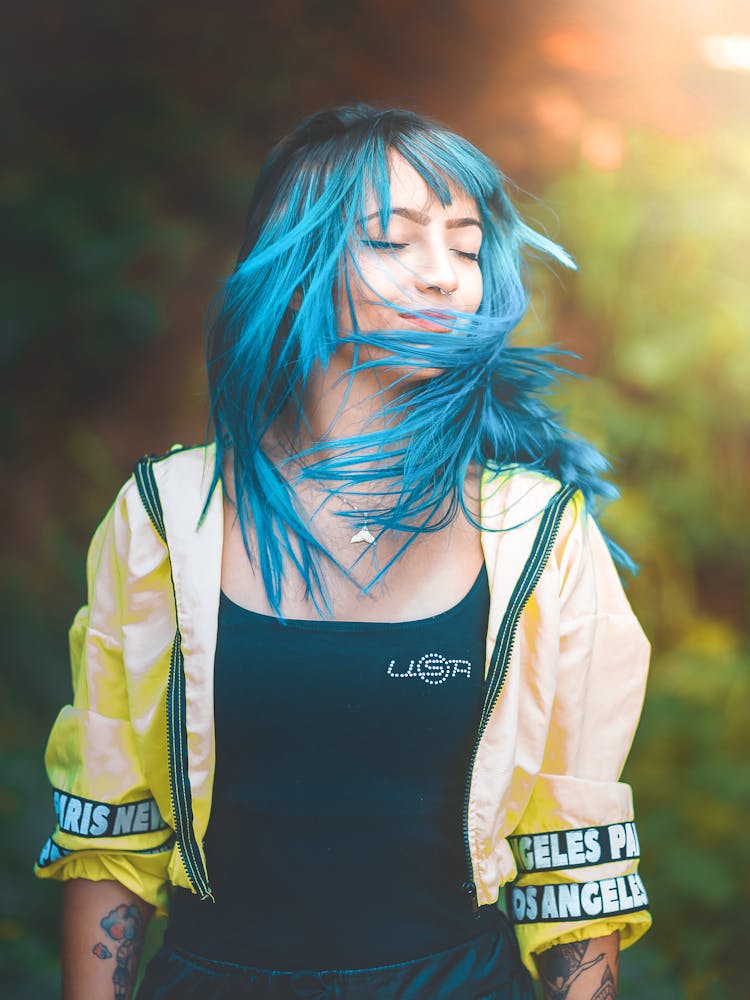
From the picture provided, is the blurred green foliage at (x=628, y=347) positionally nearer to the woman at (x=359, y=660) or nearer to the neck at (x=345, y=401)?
the woman at (x=359, y=660)

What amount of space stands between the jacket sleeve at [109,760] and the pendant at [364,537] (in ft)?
0.85

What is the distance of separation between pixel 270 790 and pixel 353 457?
0.43 metres

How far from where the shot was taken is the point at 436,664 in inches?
47.9

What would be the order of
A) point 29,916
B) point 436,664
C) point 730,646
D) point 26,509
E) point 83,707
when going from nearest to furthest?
point 436,664
point 83,707
point 29,916
point 730,646
point 26,509

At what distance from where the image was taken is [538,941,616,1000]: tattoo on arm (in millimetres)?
1252

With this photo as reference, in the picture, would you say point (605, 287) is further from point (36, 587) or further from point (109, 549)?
point (109, 549)

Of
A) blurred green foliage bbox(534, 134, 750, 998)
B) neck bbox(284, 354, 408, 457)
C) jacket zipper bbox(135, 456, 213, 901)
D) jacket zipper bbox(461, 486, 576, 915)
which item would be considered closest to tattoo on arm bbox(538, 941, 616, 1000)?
jacket zipper bbox(461, 486, 576, 915)

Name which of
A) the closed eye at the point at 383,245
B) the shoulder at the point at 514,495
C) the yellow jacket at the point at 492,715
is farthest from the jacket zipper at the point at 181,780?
the closed eye at the point at 383,245

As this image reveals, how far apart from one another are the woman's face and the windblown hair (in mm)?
12

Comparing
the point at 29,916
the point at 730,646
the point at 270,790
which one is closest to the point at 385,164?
the point at 270,790

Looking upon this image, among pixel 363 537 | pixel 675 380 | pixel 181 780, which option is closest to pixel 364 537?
pixel 363 537

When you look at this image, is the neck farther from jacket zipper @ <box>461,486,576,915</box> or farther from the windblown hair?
jacket zipper @ <box>461,486,576,915</box>

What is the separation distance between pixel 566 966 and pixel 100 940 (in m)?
0.61

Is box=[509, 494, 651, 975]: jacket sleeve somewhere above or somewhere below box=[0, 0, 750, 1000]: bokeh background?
below
